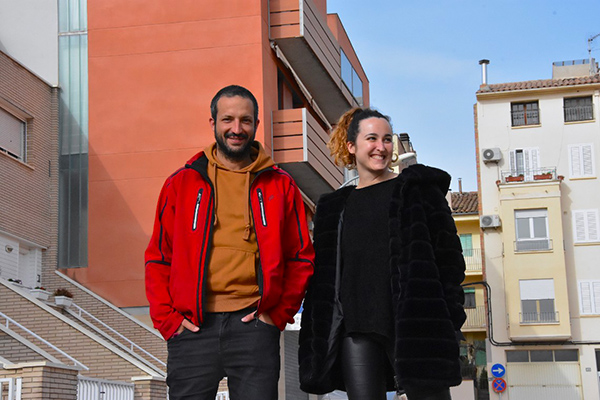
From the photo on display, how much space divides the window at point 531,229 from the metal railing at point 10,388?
36.4 meters

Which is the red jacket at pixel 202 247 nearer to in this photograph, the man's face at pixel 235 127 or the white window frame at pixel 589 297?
the man's face at pixel 235 127

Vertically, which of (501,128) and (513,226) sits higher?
(501,128)

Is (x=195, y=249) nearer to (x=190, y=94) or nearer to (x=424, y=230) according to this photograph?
(x=424, y=230)

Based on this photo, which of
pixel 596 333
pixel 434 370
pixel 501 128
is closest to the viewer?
pixel 434 370

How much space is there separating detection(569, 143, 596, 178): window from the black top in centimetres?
4374

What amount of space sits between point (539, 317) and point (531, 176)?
23.4 ft

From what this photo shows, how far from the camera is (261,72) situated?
2561cm

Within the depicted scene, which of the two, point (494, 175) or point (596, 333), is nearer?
point (596, 333)

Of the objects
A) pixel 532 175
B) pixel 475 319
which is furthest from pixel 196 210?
pixel 475 319

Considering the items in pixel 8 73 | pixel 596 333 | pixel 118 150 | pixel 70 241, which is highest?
pixel 8 73

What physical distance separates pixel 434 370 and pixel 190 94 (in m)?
21.5

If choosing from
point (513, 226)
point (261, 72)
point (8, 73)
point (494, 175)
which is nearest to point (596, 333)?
point (513, 226)

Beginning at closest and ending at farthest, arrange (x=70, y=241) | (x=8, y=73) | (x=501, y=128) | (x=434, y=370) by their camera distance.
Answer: (x=434, y=370)
(x=8, y=73)
(x=70, y=241)
(x=501, y=128)

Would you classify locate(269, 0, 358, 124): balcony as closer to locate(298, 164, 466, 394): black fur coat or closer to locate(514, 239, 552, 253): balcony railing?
locate(514, 239, 552, 253): balcony railing
